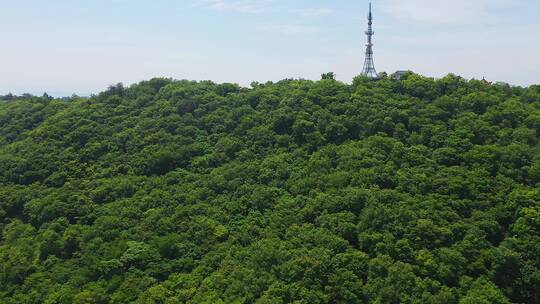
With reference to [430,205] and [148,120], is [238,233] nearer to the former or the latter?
[430,205]

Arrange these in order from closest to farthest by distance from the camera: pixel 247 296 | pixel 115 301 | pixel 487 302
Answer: pixel 487 302
pixel 247 296
pixel 115 301

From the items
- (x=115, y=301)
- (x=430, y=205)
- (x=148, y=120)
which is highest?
(x=148, y=120)

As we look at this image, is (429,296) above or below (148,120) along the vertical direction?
below

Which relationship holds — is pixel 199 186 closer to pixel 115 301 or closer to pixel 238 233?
pixel 238 233

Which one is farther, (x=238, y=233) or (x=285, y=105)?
(x=285, y=105)

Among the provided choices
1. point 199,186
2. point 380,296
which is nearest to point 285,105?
point 199,186

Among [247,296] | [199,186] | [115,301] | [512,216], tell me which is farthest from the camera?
[199,186]

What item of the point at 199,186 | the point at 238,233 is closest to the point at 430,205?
the point at 238,233
